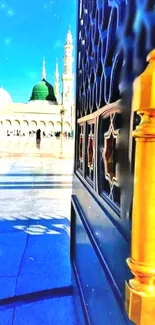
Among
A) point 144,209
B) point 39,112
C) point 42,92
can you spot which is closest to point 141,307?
point 144,209

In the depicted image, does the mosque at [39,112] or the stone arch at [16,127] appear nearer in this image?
the mosque at [39,112]

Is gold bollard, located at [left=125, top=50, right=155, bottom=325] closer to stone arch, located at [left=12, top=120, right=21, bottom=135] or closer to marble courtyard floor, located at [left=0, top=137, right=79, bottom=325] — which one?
marble courtyard floor, located at [left=0, top=137, right=79, bottom=325]

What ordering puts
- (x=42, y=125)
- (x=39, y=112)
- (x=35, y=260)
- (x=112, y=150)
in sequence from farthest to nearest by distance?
(x=42, y=125), (x=39, y=112), (x=35, y=260), (x=112, y=150)

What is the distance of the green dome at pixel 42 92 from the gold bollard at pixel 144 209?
192 ft

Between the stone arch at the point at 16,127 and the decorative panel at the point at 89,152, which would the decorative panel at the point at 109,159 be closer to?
the decorative panel at the point at 89,152

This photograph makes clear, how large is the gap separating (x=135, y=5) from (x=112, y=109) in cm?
41

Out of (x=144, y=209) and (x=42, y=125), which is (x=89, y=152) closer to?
(x=144, y=209)

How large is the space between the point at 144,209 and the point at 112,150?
0.73m

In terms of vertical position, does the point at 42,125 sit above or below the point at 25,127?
above

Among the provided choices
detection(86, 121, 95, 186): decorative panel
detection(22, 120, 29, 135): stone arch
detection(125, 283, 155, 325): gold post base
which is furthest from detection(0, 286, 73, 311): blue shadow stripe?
detection(22, 120, 29, 135): stone arch

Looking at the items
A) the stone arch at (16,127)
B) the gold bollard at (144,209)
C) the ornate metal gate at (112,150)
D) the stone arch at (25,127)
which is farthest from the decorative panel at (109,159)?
the stone arch at (25,127)

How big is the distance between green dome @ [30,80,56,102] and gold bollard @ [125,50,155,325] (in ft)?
192

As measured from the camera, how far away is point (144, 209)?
0.54 meters

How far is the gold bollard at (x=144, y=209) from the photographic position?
52 cm
